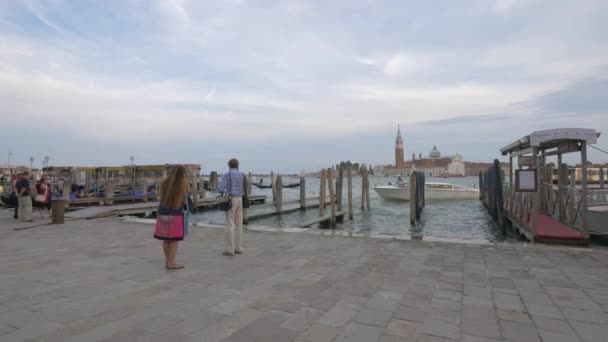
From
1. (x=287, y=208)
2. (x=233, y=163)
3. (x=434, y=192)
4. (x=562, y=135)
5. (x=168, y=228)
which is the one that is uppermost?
(x=562, y=135)

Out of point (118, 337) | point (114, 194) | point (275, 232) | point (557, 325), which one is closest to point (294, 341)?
point (118, 337)

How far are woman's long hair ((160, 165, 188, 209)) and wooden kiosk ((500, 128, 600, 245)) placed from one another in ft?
23.6

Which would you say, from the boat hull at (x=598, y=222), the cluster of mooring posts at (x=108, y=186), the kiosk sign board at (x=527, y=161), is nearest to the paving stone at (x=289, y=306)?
the kiosk sign board at (x=527, y=161)

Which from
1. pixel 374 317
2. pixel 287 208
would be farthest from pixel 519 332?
A: pixel 287 208

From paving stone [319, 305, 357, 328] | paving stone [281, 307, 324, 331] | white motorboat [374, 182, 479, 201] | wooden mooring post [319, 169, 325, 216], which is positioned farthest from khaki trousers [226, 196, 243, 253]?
white motorboat [374, 182, 479, 201]

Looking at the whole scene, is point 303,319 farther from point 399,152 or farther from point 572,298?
point 399,152

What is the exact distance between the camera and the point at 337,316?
11.6ft

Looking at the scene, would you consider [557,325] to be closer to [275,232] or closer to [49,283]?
[49,283]

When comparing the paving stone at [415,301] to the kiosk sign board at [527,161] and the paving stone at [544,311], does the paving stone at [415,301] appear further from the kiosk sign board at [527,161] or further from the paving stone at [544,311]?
the kiosk sign board at [527,161]

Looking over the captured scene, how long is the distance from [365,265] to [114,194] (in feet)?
72.4

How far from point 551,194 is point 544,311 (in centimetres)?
910

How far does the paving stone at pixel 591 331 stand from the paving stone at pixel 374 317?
157 centimetres

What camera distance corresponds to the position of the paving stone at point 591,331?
120 inches

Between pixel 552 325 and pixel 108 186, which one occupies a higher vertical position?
pixel 108 186
